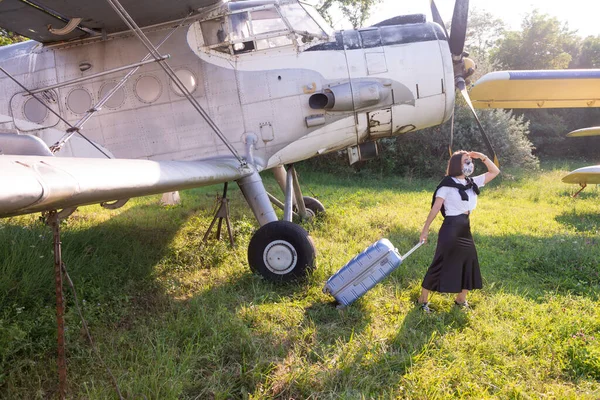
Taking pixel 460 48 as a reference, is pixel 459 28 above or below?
above

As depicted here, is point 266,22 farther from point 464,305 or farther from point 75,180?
point 464,305

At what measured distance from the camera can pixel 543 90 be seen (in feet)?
27.3

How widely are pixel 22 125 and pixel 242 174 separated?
2598mm

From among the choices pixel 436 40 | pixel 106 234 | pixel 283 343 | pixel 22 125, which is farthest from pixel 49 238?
pixel 436 40

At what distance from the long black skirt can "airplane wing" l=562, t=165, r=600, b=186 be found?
6348mm

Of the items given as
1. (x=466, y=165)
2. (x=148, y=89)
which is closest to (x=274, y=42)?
(x=148, y=89)

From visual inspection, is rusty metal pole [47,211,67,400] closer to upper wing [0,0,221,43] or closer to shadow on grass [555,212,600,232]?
upper wing [0,0,221,43]

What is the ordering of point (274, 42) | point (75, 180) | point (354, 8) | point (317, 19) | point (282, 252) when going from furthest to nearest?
point (354, 8)
point (317, 19)
point (274, 42)
point (282, 252)
point (75, 180)

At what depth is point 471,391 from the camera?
2.57 meters

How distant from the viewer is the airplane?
7641 millimetres

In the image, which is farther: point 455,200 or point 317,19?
point 317,19

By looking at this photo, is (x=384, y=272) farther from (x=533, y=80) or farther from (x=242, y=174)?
(x=533, y=80)

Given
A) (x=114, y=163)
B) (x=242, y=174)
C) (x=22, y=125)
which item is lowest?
(x=242, y=174)

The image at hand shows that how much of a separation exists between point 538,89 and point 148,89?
7741 millimetres
